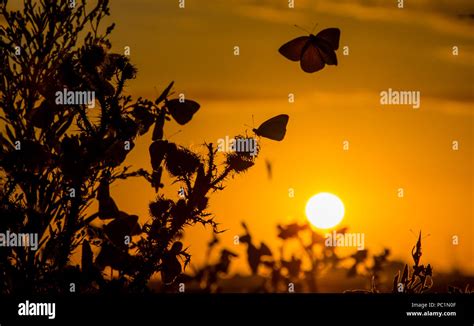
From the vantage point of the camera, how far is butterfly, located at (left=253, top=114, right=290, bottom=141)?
4.05 m

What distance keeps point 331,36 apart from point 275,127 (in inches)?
23.8

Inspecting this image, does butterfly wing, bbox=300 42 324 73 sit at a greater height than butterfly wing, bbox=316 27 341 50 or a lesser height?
lesser

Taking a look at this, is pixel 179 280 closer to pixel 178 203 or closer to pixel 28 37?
pixel 178 203

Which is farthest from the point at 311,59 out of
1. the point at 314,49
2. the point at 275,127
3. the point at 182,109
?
the point at 182,109

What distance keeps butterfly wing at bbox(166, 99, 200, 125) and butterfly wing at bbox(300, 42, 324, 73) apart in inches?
25.1

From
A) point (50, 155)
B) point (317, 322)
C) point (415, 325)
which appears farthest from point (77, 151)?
point (415, 325)

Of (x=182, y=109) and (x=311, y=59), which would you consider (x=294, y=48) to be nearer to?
(x=311, y=59)

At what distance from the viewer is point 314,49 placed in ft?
13.4

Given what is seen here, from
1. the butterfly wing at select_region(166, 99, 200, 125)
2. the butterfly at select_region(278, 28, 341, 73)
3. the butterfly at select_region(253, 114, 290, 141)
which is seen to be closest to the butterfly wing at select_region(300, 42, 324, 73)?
the butterfly at select_region(278, 28, 341, 73)

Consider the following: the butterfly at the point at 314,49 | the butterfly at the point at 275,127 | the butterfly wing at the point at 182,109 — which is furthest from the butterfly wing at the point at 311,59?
the butterfly wing at the point at 182,109

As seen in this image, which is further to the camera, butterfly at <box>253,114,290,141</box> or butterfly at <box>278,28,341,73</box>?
butterfly at <box>253,114,290,141</box>

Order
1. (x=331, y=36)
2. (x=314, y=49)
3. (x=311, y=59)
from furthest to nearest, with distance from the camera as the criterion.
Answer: (x=331, y=36) → (x=314, y=49) → (x=311, y=59)

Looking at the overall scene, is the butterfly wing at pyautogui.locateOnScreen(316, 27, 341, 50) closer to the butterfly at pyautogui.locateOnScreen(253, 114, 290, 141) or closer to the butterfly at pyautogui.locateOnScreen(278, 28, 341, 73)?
the butterfly at pyautogui.locateOnScreen(278, 28, 341, 73)

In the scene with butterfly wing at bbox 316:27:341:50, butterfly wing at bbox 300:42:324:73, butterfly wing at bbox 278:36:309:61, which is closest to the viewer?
butterfly wing at bbox 300:42:324:73
